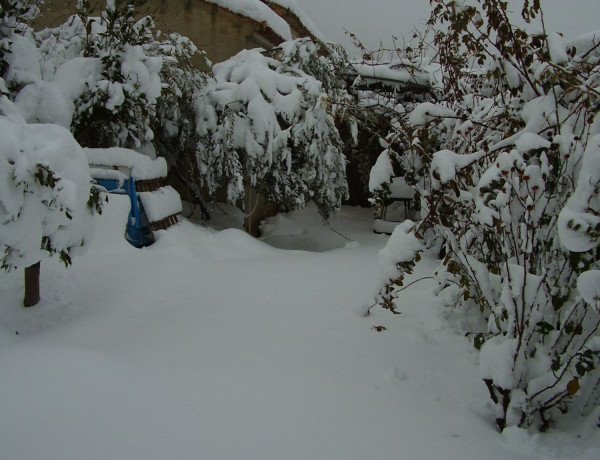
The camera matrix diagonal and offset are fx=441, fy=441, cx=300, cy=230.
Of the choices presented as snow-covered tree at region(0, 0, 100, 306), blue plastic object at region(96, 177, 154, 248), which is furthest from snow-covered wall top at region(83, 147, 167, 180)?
snow-covered tree at region(0, 0, 100, 306)

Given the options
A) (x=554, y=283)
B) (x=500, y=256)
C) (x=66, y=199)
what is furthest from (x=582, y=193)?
(x=66, y=199)

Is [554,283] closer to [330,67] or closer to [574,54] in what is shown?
[574,54]

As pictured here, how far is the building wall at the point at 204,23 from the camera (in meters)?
6.49

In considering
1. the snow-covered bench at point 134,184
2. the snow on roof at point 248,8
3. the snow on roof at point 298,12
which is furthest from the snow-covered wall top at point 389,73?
the snow-covered bench at point 134,184

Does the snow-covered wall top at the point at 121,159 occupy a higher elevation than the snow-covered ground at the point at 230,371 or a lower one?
higher

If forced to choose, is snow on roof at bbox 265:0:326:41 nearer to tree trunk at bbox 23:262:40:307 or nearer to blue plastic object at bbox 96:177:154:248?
blue plastic object at bbox 96:177:154:248

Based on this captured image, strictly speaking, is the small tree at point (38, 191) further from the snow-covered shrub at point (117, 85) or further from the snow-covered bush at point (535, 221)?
the snow-covered bush at point (535, 221)

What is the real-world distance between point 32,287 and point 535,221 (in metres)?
2.58

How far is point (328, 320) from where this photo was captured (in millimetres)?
2672

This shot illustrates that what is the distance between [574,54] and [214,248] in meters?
3.12

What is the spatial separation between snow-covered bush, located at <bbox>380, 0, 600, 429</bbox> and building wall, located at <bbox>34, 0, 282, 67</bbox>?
5.22 m

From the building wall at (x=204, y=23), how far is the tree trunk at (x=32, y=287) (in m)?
4.92

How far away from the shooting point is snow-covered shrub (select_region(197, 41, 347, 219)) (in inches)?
191

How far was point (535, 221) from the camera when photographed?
1.62m
